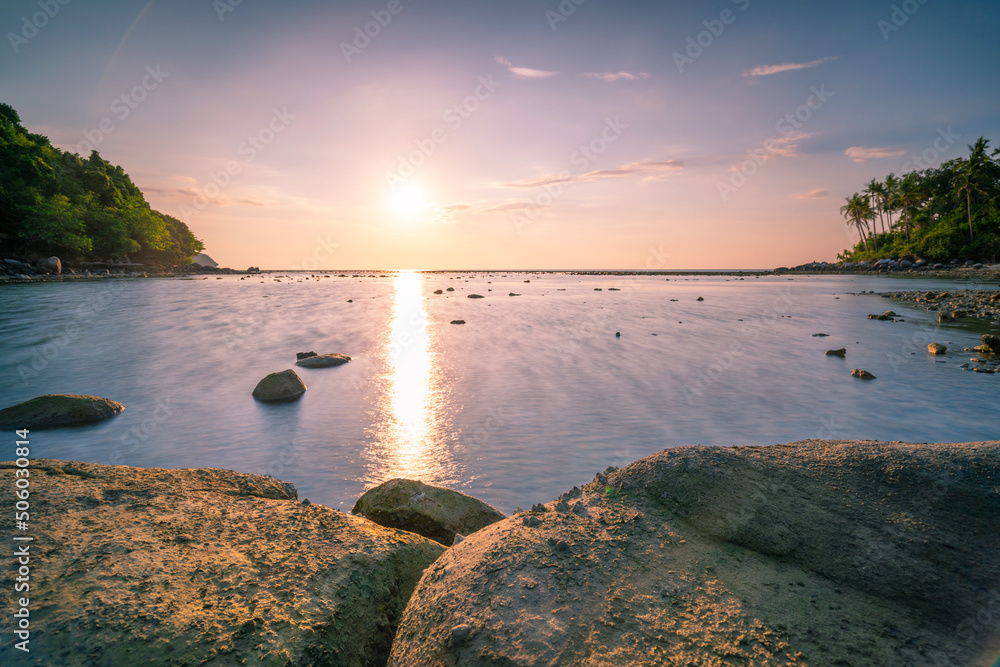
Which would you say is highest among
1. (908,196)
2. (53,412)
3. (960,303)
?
(908,196)

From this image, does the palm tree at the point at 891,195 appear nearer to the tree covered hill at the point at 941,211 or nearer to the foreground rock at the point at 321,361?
the tree covered hill at the point at 941,211

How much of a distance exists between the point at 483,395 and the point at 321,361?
255 inches

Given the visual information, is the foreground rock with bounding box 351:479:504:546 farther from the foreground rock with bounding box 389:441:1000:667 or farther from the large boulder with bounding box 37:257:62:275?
the large boulder with bounding box 37:257:62:275

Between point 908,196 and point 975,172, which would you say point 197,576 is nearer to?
point 975,172

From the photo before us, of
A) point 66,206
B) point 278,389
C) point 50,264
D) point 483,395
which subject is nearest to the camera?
point 278,389

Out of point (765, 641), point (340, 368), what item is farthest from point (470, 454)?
point (340, 368)

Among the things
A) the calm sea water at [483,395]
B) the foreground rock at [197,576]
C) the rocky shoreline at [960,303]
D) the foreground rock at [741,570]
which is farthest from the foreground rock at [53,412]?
the rocky shoreline at [960,303]

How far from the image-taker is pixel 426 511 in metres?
4.47

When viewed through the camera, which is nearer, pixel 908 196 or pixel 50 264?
pixel 50 264

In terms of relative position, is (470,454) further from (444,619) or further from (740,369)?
(740,369)

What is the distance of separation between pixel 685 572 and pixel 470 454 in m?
5.32

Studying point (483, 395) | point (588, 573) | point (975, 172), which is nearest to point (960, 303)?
point (483, 395)

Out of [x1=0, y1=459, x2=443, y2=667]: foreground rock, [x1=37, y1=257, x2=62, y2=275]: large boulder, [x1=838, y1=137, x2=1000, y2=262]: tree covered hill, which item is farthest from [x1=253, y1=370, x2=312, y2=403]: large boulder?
[x1=838, y1=137, x2=1000, y2=262]: tree covered hill

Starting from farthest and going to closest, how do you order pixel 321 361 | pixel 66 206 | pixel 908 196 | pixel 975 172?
pixel 908 196 < pixel 975 172 < pixel 66 206 < pixel 321 361
